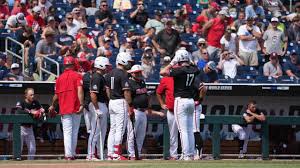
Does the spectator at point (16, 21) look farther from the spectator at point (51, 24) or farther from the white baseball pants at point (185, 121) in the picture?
the white baseball pants at point (185, 121)

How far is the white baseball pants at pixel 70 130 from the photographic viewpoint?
1697 centimetres

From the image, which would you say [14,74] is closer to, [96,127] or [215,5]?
[96,127]

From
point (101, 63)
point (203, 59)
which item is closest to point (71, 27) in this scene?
point (203, 59)

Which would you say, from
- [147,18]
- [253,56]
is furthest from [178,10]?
[253,56]

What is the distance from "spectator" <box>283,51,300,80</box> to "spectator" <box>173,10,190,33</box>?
99.4 inches

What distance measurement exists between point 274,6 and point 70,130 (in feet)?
29.8

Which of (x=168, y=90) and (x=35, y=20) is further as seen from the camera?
(x=35, y=20)

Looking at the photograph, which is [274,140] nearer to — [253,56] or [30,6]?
[253,56]

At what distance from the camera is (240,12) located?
76.0 feet

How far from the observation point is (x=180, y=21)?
22.7 m

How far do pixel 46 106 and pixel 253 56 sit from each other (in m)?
4.62

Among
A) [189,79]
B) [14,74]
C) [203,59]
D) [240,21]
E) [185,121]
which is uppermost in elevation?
[240,21]

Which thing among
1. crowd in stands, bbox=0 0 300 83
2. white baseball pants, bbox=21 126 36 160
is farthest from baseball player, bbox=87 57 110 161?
crowd in stands, bbox=0 0 300 83

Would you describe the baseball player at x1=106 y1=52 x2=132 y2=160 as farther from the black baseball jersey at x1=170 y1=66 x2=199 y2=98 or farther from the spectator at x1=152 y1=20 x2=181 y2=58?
the spectator at x1=152 y1=20 x2=181 y2=58
